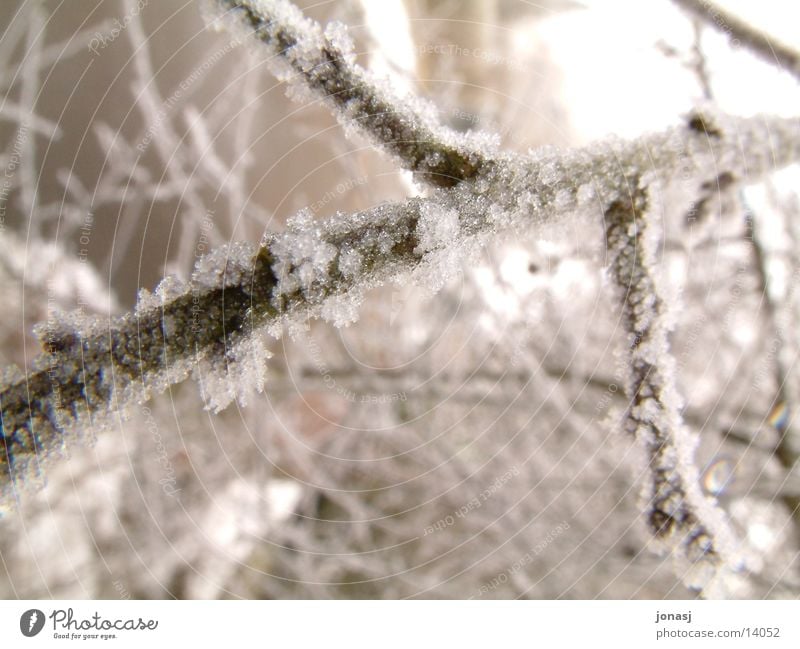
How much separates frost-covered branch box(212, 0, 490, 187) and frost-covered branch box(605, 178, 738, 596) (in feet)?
0.24

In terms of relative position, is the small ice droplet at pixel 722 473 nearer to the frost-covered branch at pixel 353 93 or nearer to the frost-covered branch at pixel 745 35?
the frost-covered branch at pixel 745 35

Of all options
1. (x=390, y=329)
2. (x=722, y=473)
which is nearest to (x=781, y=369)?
(x=722, y=473)

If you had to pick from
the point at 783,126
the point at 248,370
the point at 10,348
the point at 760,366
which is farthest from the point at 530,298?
the point at 10,348

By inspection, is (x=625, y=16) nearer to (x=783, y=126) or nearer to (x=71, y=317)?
(x=783, y=126)

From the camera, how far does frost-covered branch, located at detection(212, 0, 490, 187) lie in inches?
8.3

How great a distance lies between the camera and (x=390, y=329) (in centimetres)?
76

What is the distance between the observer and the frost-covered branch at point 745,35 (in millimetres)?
344

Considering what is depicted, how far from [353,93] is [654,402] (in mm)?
188

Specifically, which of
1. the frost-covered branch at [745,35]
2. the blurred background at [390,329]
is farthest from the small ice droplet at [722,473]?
the frost-covered branch at [745,35]

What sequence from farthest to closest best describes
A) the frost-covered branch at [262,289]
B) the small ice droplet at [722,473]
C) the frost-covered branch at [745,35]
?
the small ice droplet at [722,473] < the frost-covered branch at [745,35] < the frost-covered branch at [262,289]

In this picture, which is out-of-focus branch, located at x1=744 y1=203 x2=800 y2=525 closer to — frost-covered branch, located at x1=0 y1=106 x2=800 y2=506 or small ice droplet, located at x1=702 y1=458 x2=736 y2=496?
small ice droplet, located at x1=702 y1=458 x2=736 y2=496

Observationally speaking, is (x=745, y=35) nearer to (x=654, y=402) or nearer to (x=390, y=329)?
(x=654, y=402)

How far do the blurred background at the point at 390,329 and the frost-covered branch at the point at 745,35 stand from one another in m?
0.04
